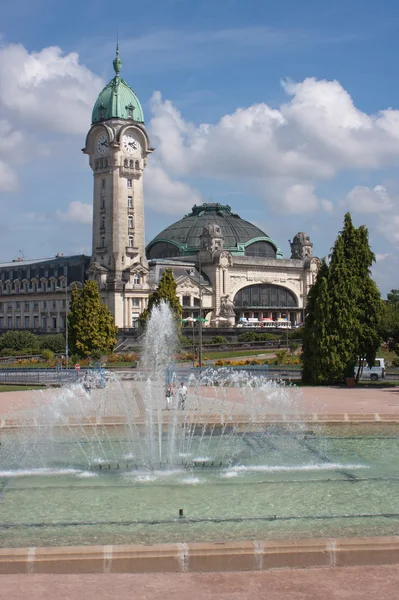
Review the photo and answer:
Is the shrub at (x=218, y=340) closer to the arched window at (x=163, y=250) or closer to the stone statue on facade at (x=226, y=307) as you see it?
the stone statue on facade at (x=226, y=307)

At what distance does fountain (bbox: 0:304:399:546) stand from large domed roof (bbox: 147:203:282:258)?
10050 cm

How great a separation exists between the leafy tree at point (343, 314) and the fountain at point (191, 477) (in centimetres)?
1170

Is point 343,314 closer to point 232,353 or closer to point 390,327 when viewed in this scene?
point 390,327

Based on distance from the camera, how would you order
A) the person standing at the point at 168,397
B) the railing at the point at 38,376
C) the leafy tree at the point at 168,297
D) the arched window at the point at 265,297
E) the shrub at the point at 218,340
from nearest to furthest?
the person standing at the point at 168,397, the railing at the point at 38,376, the leafy tree at the point at 168,297, the shrub at the point at 218,340, the arched window at the point at 265,297

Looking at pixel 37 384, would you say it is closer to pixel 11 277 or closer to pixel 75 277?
pixel 75 277

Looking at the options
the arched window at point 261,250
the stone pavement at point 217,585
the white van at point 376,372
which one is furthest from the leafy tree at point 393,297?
the stone pavement at point 217,585

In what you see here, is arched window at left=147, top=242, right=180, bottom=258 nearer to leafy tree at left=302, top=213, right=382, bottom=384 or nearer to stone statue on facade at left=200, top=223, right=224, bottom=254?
stone statue on facade at left=200, top=223, right=224, bottom=254

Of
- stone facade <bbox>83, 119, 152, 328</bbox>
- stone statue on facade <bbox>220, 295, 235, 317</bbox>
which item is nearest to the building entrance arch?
stone statue on facade <bbox>220, 295, 235, 317</bbox>

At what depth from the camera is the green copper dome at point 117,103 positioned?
372ft

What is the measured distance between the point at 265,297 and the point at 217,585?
11931 centimetres

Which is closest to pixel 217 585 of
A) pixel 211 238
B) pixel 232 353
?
pixel 232 353

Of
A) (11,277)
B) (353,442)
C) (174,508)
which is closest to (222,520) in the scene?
(174,508)

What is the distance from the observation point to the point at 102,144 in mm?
114938

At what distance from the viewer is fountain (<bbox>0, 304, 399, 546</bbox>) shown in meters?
16.2
